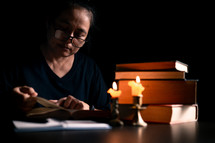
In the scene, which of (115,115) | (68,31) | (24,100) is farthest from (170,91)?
(68,31)

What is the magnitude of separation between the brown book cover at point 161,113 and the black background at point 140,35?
17.9 inches

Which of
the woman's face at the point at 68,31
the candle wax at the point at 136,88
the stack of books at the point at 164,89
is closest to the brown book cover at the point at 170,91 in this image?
the stack of books at the point at 164,89

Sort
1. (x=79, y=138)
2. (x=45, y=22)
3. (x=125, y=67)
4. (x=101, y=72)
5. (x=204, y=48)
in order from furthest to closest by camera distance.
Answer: (x=101, y=72) < (x=45, y=22) < (x=204, y=48) < (x=125, y=67) < (x=79, y=138)

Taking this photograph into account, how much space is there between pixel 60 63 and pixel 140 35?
0.65 m

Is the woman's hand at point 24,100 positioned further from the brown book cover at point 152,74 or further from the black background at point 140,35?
the black background at point 140,35

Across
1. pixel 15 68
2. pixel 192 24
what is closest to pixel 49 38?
pixel 15 68

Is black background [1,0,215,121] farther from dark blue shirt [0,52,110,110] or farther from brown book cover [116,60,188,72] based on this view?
brown book cover [116,60,188,72]

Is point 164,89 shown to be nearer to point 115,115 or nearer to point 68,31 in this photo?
point 115,115

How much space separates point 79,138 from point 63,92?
103 cm

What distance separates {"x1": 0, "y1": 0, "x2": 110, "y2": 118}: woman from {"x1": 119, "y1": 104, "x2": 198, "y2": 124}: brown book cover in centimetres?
51

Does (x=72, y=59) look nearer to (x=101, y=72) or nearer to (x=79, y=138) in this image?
(x=101, y=72)

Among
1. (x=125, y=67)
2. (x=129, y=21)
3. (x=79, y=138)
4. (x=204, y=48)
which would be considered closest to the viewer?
(x=79, y=138)

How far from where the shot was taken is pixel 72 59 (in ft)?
5.62

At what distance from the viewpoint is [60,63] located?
1.62 meters
